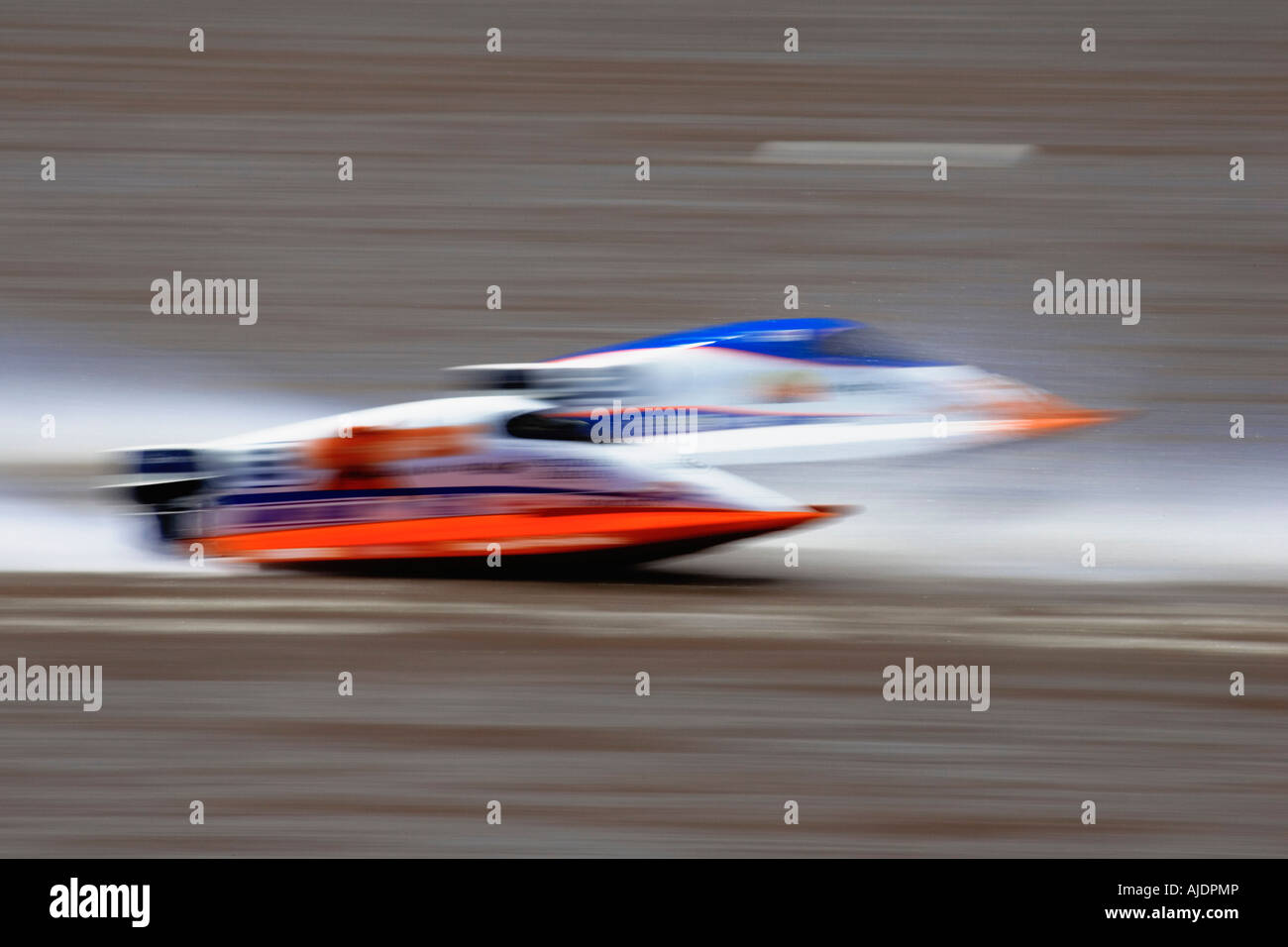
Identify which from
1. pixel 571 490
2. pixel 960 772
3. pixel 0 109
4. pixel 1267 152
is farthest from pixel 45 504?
pixel 1267 152

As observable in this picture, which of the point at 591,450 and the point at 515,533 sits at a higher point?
the point at 591,450

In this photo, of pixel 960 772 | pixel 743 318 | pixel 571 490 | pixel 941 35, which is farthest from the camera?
pixel 941 35

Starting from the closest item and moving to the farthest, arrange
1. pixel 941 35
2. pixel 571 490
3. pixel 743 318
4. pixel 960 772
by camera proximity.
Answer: pixel 960 772, pixel 571 490, pixel 743 318, pixel 941 35

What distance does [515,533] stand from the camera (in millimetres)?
2645

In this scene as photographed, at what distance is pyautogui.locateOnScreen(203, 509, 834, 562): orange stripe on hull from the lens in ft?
8.59

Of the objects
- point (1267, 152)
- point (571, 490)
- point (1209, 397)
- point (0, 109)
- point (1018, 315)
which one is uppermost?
point (0, 109)

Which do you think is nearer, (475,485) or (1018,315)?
(475,485)

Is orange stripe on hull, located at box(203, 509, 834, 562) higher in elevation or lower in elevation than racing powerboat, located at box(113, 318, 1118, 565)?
lower

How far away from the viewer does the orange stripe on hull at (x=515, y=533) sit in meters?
2.62

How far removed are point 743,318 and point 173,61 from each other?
5.48 ft

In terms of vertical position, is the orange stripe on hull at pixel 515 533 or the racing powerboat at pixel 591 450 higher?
the racing powerboat at pixel 591 450

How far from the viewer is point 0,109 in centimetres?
295

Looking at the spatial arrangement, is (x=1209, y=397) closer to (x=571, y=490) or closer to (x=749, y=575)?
(x=749, y=575)

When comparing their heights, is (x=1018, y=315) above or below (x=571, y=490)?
above
